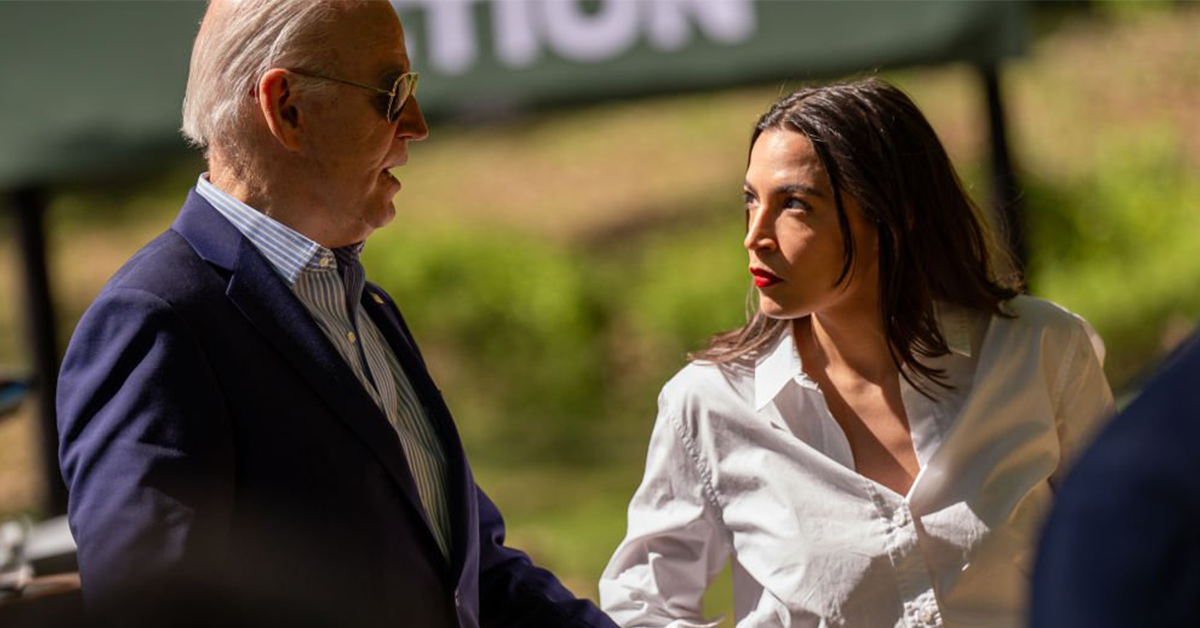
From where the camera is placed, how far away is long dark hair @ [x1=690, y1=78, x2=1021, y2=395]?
2.43 meters

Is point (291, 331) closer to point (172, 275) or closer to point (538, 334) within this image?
point (172, 275)

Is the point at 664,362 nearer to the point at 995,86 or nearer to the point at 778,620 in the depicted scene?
the point at 995,86

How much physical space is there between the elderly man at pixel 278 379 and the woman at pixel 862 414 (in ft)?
0.99

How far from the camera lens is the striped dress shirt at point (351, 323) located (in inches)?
82.2

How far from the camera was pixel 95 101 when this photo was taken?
4410 mm

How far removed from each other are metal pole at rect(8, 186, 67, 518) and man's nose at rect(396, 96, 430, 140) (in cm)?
309

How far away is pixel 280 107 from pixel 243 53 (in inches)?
3.2

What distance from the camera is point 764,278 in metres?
2.42

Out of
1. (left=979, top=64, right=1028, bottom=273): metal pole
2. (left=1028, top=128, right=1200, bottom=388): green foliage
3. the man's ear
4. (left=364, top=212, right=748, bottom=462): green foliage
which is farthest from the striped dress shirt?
(left=364, top=212, right=748, bottom=462): green foliage

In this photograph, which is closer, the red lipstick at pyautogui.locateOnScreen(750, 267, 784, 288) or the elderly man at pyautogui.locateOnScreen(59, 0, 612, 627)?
the elderly man at pyautogui.locateOnScreen(59, 0, 612, 627)

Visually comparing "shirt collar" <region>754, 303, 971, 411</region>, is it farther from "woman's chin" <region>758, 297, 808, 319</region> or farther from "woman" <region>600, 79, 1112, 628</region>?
"woman's chin" <region>758, 297, 808, 319</region>

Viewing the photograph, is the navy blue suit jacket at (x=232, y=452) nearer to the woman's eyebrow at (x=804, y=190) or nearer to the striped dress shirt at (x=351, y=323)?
the striped dress shirt at (x=351, y=323)

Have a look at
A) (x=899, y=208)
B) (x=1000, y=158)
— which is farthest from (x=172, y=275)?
(x=1000, y=158)

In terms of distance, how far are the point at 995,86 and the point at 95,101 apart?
8.14 ft
